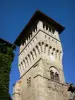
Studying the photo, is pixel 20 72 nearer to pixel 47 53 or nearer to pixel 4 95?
pixel 47 53

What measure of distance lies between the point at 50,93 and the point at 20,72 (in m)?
9.01

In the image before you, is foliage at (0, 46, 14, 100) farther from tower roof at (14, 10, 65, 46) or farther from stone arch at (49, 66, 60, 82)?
tower roof at (14, 10, 65, 46)

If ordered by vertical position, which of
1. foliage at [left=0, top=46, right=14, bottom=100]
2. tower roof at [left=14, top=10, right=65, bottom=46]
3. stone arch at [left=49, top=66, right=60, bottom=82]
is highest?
tower roof at [left=14, top=10, right=65, bottom=46]

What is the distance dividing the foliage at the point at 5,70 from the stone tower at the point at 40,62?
22.7ft

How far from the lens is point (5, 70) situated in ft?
50.5

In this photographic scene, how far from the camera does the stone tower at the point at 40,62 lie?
22.7 meters

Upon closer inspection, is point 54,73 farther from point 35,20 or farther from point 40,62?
point 35,20

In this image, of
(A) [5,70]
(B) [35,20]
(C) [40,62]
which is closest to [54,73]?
(C) [40,62]

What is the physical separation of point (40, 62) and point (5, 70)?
31.7ft

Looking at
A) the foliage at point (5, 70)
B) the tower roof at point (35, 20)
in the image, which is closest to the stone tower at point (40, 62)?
the tower roof at point (35, 20)

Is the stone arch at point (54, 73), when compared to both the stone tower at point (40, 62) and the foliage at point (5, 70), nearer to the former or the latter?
the stone tower at point (40, 62)

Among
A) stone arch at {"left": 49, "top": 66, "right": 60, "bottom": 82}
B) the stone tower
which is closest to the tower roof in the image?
the stone tower

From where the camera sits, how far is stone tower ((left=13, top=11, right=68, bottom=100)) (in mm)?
22656

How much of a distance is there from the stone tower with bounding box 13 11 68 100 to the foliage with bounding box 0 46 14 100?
22.7ft
